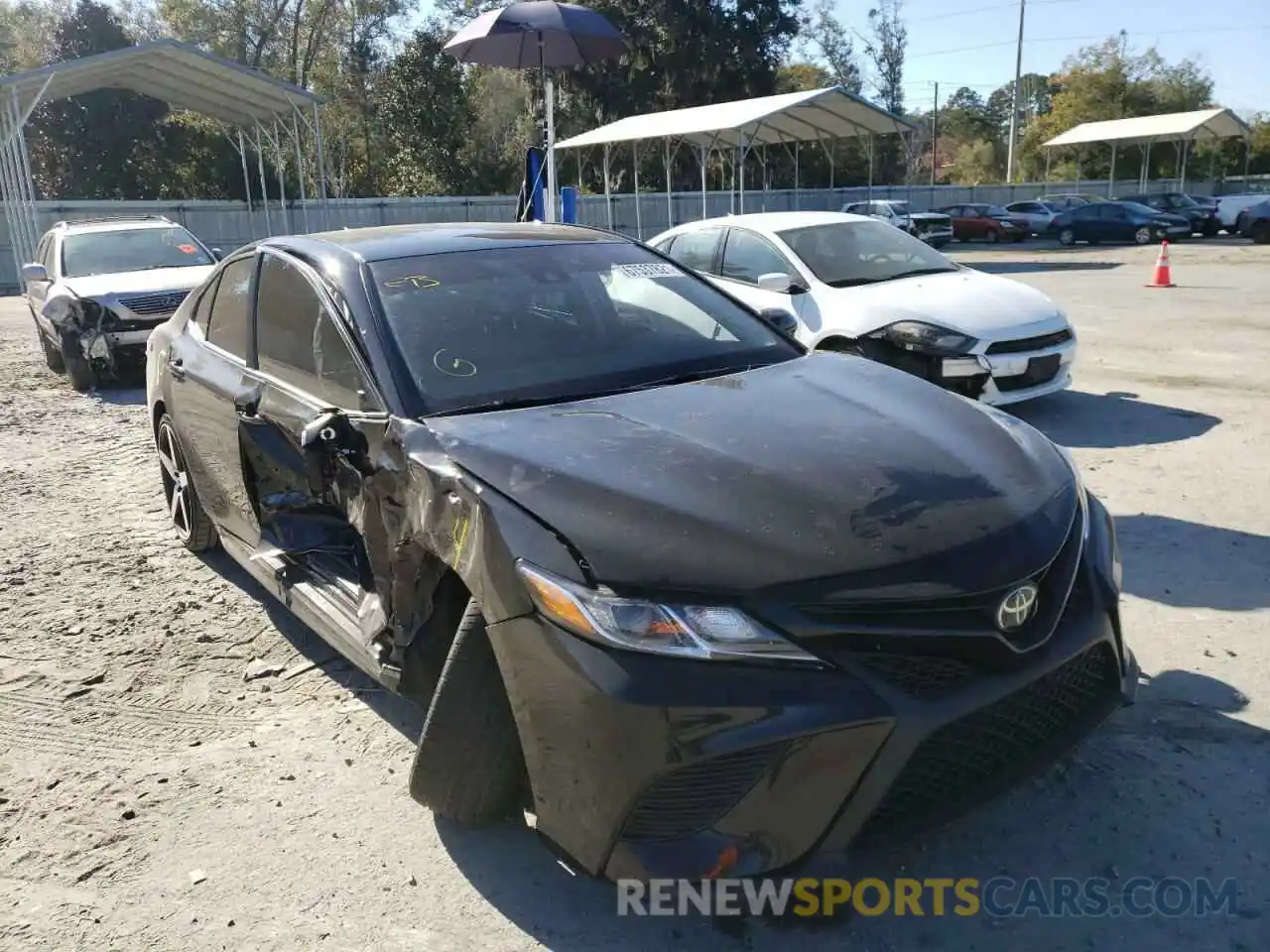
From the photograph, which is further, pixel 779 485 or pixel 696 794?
pixel 779 485

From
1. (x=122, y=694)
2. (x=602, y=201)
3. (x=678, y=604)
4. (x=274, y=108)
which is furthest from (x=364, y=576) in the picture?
(x=602, y=201)

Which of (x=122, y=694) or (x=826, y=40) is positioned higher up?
(x=826, y=40)

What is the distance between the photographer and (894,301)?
737cm

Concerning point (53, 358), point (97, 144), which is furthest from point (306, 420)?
point (97, 144)

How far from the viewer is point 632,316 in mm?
3676

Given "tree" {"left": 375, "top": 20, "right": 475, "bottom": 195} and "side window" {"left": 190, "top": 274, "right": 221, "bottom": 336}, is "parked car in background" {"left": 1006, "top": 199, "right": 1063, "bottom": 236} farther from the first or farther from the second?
"side window" {"left": 190, "top": 274, "right": 221, "bottom": 336}

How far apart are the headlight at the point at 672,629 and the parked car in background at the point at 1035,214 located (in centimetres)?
3401

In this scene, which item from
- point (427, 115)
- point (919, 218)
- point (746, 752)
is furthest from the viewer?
point (427, 115)

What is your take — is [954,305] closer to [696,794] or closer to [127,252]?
[696,794]

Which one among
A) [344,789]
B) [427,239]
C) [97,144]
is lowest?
[344,789]

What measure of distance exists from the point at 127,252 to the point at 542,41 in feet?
18.2

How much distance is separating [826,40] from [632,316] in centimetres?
6165

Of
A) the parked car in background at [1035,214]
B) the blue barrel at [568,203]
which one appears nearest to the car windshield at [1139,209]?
the parked car in background at [1035,214]

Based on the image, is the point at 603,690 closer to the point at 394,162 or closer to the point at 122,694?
the point at 122,694
